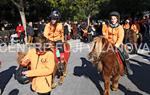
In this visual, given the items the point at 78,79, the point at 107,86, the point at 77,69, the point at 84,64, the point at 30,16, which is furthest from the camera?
the point at 30,16

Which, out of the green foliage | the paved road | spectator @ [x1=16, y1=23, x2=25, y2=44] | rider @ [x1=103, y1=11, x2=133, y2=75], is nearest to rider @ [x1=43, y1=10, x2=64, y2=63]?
the paved road

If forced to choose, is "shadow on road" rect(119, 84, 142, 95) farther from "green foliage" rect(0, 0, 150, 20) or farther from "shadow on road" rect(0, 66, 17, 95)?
"green foliage" rect(0, 0, 150, 20)

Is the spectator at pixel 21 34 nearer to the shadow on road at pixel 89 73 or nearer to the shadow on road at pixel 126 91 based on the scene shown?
the shadow on road at pixel 89 73

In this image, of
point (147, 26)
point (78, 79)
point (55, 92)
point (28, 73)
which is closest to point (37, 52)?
point (28, 73)

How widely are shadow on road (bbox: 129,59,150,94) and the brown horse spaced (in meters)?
1.34

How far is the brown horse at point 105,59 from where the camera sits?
10.4m

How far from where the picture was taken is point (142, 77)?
1394cm

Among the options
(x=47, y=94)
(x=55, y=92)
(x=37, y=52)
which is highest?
(x=37, y=52)

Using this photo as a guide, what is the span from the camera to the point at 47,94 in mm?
7516

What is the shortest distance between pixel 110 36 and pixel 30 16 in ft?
135

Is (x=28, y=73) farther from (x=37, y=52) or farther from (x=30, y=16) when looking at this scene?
(x=30, y=16)

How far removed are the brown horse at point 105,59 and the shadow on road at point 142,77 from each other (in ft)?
4.40

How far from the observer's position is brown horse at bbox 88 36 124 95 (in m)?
10.4

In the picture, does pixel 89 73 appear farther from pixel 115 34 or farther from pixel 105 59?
pixel 105 59
